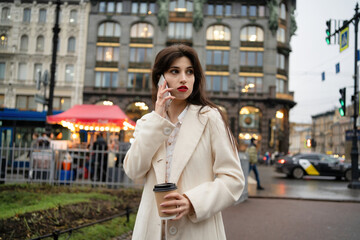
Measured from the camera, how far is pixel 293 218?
733 centimetres

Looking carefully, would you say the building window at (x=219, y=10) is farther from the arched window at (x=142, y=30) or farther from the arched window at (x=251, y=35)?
the arched window at (x=142, y=30)

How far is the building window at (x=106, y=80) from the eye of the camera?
41.3 meters

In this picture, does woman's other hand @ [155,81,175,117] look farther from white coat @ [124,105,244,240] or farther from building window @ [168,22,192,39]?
building window @ [168,22,192,39]

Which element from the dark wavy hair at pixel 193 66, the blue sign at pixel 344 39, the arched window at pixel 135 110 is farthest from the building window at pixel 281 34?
the dark wavy hair at pixel 193 66

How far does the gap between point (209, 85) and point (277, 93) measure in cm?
845

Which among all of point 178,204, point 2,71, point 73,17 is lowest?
point 178,204

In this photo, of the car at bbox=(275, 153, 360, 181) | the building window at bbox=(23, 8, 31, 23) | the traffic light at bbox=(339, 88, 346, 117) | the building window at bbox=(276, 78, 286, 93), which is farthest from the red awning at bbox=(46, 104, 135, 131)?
the building window at bbox=(23, 8, 31, 23)

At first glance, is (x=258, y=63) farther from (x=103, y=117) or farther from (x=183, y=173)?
(x=183, y=173)

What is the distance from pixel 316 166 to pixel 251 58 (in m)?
25.1

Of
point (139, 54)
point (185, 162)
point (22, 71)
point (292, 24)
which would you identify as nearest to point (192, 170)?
point (185, 162)

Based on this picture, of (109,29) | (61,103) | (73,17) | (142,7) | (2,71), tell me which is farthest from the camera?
(142,7)

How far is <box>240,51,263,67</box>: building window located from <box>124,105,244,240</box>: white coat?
40.7 m

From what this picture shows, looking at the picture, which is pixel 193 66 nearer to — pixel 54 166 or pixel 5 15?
pixel 54 166

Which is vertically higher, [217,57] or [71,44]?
[71,44]
